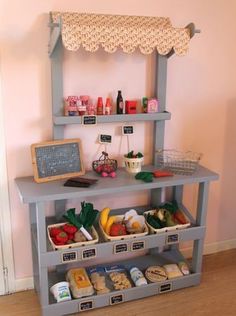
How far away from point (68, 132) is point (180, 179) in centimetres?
73

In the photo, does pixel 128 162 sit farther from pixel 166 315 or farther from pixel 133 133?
pixel 166 315

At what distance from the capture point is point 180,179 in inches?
84.0

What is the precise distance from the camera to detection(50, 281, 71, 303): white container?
2.09 meters

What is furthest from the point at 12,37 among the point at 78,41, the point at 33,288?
the point at 33,288

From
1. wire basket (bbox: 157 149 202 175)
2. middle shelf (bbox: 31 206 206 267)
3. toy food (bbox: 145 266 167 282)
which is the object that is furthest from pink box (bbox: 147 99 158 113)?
toy food (bbox: 145 266 167 282)

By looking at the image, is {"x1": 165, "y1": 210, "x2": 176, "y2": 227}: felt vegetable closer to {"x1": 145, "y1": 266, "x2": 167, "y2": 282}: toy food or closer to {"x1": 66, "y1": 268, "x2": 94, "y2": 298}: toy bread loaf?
{"x1": 145, "y1": 266, "x2": 167, "y2": 282}: toy food

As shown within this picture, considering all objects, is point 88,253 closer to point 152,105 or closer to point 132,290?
point 132,290

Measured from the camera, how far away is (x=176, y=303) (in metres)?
2.25

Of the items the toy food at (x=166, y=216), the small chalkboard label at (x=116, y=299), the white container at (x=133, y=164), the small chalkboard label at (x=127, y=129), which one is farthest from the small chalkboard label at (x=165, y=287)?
the small chalkboard label at (x=127, y=129)

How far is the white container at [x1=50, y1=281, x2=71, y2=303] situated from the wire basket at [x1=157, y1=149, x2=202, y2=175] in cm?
94

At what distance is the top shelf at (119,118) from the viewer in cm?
201

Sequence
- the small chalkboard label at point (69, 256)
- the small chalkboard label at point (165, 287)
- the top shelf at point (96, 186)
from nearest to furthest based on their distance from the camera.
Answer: the top shelf at point (96, 186)
the small chalkboard label at point (69, 256)
the small chalkboard label at point (165, 287)

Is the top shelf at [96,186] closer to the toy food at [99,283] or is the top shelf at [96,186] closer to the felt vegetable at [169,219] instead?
the felt vegetable at [169,219]

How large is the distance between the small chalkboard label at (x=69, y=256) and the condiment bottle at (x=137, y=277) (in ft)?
1.56
